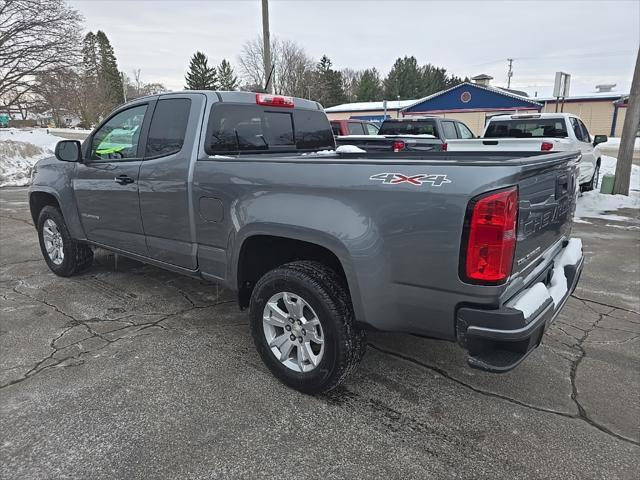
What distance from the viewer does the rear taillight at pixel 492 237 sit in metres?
2.05

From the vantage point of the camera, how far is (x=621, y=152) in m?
10.4

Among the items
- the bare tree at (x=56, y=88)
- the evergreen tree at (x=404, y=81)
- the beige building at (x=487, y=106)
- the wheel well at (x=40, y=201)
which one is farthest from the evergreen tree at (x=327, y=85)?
the wheel well at (x=40, y=201)

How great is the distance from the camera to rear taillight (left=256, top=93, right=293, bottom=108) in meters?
3.76

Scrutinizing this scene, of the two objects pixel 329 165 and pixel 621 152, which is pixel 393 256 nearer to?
pixel 329 165

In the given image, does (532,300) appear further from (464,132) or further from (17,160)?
(17,160)

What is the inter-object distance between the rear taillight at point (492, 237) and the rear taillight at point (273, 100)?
2.30 m

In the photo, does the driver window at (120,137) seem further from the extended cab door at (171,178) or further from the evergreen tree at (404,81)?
the evergreen tree at (404,81)

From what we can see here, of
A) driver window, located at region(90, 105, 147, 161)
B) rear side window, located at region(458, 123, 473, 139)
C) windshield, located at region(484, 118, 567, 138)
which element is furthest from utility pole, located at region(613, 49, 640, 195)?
driver window, located at region(90, 105, 147, 161)

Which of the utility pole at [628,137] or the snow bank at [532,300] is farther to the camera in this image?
the utility pole at [628,137]

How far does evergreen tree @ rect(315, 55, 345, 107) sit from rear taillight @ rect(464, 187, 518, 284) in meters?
63.3

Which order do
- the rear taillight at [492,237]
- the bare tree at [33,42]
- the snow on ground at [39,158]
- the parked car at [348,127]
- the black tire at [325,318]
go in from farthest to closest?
the bare tree at [33,42] < the parked car at [348,127] < the snow on ground at [39,158] < the black tire at [325,318] < the rear taillight at [492,237]

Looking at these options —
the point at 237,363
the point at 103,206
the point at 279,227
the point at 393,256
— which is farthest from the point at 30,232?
the point at 393,256

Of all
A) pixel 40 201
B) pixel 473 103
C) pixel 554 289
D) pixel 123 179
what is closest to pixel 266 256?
pixel 123 179

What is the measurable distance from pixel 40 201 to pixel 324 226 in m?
4.35
